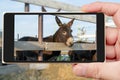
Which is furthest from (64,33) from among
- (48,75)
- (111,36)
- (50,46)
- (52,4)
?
(48,75)

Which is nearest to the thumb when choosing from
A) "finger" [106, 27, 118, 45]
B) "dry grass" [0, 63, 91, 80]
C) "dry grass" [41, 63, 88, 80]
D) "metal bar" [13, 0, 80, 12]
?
"finger" [106, 27, 118, 45]

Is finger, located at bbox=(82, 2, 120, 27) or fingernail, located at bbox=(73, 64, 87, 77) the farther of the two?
finger, located at bbox=(82, 2, 120, 27)

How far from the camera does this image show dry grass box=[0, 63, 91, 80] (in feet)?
19.4

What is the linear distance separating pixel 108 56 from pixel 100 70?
168 mm

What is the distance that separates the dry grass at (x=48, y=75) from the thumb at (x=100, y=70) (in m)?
4.24

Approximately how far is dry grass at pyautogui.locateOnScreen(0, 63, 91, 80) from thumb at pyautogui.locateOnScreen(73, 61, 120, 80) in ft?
13.9

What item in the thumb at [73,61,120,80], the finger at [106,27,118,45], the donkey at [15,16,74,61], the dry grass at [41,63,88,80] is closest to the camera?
the thumb at [73,61,120,80]

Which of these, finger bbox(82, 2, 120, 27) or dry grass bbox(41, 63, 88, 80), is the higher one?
finger bbox(82, 2, 120, 27)

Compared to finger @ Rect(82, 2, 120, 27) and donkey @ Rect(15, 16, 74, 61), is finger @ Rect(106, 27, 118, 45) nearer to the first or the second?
finger @ Rect(82, 2, 120, 27)

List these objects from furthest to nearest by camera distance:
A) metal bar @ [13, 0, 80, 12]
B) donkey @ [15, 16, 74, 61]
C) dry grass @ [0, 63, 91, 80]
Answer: dry grass @ [0, 63, 91, 80] → metal bar @ [13, 0, 80, 12] → donkey @ [15, 16, 74, 61]

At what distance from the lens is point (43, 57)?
162 centimetres

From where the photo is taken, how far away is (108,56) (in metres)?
1.75

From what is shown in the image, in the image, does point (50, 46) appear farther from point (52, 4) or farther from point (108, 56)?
point (52, 4)

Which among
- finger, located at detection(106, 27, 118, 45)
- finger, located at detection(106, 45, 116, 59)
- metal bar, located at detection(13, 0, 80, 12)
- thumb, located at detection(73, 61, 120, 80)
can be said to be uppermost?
metal bar, located at detection(13, 0, 80, 12)
